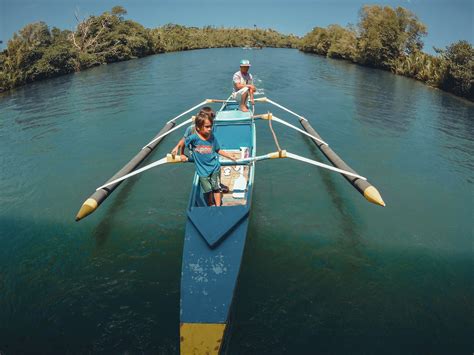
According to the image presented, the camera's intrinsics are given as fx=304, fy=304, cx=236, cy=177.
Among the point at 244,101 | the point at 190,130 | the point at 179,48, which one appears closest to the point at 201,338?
the point at 190,130

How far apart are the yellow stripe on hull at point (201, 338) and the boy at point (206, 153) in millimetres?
2828

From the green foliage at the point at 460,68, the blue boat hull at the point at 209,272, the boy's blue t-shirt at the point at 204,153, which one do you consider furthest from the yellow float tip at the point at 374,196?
the green foliage at the point at 460,68

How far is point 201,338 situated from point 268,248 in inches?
137

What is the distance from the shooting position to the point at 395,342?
5383 mm

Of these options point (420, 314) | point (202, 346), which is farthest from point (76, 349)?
point (420, 314)

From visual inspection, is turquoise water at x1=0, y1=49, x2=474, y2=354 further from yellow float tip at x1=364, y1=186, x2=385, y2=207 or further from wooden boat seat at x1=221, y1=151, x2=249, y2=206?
yellow float tip at x1=364, y1=186, x2=385, y2=207

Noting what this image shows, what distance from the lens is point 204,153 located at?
6.08m

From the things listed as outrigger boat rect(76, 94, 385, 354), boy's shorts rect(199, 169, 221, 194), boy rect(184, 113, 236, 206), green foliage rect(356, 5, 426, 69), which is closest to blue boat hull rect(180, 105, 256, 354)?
outrigger boat rect(76, 94, 385, 354)

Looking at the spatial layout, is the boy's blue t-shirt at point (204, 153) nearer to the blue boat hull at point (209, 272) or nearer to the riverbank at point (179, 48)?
the blue boat hull at point (209, 272)

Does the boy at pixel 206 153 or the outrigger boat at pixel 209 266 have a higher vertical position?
the boy at pixel 206 153

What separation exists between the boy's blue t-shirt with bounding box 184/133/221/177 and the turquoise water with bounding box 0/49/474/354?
7.88 ft

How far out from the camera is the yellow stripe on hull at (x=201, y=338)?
4.28 m

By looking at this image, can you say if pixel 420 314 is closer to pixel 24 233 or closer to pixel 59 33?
pixel 24 233

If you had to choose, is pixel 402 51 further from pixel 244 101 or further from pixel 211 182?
pixel 211 182
